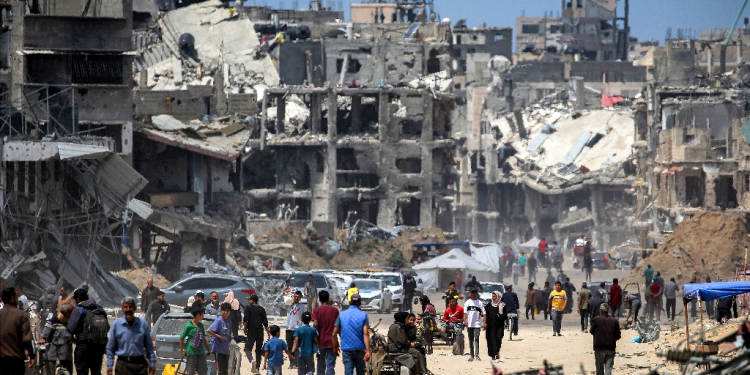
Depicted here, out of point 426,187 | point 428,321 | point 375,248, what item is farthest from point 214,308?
point 426,187

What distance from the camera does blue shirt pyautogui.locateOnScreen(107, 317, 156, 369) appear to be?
472 inches

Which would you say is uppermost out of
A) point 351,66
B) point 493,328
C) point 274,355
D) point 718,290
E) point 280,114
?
point 351,66

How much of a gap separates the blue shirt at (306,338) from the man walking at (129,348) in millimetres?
3894

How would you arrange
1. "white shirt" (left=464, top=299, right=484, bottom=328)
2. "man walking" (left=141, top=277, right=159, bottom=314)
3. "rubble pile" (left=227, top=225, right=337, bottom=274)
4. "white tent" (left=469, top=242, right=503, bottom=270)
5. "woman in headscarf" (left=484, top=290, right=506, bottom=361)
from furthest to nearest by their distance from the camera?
"rubble pile" (left=227, top=225, right=337, bottom=274) < "white tent" (left=469, top=242, right=503, bottom=270) < "man walking" (left=141, top=277, right=159, bottom=314) < "woman in headscarf" (left=484, top=290, right=506, bottom=361) < "white shirt" (left=464, top=299, right=484, bottom=328)

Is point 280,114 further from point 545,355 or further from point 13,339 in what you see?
point 13,339

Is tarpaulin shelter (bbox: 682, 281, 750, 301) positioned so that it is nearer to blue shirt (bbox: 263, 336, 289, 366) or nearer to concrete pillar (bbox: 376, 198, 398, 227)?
blue shirt (bbox: 263, 336, 289, 366)

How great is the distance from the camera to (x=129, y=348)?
12.0m

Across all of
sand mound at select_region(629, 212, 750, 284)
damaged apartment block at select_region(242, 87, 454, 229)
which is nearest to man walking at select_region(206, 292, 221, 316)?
sand mound at select_region(629, 212, 750, 284)

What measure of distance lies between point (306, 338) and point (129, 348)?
4.17 m

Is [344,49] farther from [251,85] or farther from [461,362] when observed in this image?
[461,362]

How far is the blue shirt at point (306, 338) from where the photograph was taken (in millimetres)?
15797

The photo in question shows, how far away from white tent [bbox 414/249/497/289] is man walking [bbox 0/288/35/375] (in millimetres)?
26380

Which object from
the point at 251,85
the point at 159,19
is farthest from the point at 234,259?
the point at 159,19

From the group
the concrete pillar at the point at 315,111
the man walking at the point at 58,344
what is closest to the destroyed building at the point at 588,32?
the concrete pillar at the point at 315,111
